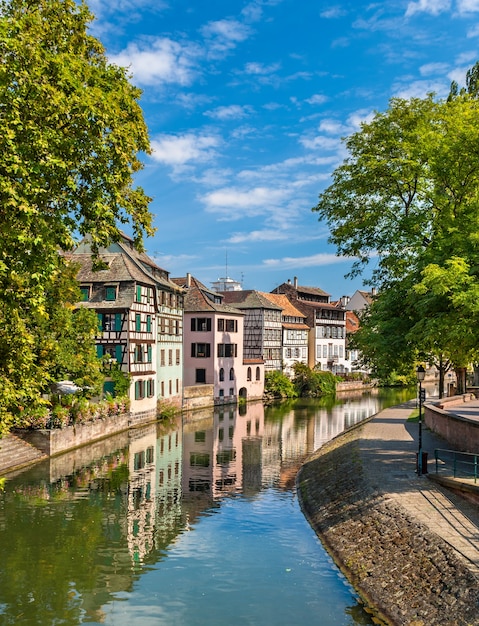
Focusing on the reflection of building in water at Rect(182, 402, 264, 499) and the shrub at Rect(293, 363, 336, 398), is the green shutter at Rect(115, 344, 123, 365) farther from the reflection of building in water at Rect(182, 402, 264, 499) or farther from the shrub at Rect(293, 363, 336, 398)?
the shrub at Rect(293, 363, 336, 398)

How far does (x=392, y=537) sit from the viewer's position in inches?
701

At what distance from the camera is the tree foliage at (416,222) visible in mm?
20250

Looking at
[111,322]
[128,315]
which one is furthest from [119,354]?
[128,315]

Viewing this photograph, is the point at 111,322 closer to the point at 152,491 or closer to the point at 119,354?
the point at 119,354

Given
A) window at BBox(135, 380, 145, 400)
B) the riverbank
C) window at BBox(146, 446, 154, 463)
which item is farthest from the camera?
window at BBox(135, 380, 145, 400)

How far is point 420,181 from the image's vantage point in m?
25.6

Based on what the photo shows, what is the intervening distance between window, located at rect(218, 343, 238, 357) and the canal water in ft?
Result: 97.5

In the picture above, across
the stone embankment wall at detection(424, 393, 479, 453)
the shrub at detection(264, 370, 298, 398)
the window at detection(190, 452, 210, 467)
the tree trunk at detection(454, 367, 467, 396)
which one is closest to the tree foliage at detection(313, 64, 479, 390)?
the stone embankment wall at detection(424, 393, 479, 453)

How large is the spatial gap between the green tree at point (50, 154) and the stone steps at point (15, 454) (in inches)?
641

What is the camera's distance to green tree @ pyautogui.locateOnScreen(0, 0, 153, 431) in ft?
42.4

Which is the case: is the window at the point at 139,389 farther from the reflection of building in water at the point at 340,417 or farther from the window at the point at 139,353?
the reflection of building in water at the point at 340,417

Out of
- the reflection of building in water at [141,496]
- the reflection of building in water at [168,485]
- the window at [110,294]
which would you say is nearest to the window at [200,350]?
the window at [110,294]

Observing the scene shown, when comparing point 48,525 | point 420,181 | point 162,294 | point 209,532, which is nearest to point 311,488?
point 209,532

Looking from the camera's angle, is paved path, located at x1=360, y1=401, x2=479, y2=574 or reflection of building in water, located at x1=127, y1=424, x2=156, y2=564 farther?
reflection of building in water, located at x1=127, y1=424, x2=156, y2=564
